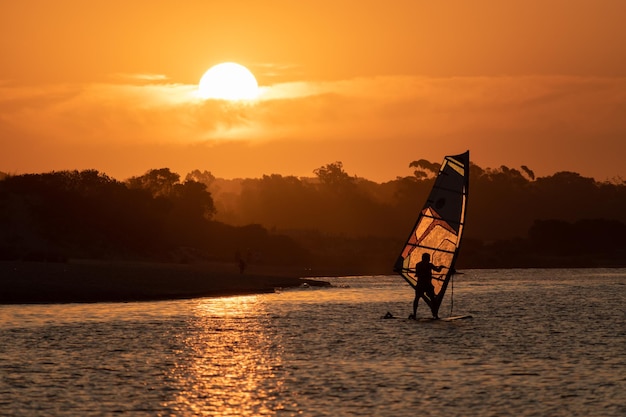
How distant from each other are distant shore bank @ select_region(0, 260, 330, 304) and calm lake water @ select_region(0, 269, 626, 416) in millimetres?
3503

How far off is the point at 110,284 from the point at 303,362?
107 ft

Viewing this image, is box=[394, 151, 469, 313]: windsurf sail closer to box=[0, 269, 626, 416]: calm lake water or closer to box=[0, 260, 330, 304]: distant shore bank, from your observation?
box=[0, 269, 626, 416]: calm lake water

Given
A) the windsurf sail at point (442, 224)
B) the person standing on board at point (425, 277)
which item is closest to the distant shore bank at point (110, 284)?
the windsurf sail at point (442, 224)

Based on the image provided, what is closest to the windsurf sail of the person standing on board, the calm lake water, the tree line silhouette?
the person standing on board

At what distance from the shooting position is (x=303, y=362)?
101ft

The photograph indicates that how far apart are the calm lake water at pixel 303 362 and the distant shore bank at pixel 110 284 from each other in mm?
3503

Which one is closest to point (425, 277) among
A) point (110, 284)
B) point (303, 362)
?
point (303, 362)

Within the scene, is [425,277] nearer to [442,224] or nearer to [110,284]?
[442,224]

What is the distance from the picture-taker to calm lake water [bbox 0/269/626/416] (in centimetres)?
2316

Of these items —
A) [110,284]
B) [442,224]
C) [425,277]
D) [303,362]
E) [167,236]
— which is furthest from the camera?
[167,236]

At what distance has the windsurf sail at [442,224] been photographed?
45.3m

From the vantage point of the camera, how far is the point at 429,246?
45750mm

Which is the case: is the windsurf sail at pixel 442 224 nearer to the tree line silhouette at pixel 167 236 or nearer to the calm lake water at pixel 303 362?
the calm lake water at pixel 303 362

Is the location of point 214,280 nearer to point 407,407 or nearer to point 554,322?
point 554,322
